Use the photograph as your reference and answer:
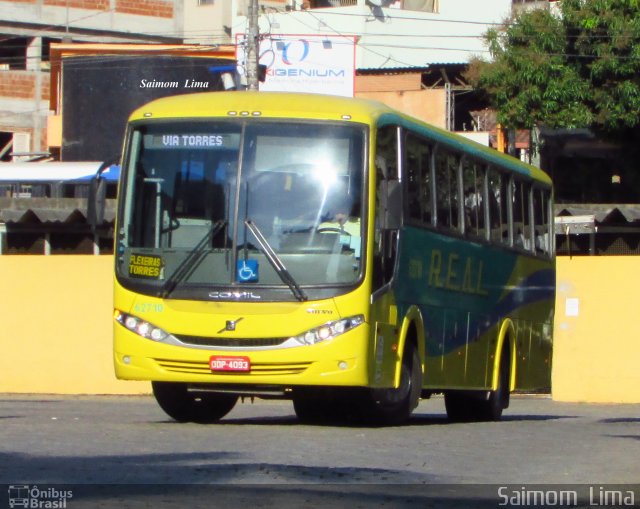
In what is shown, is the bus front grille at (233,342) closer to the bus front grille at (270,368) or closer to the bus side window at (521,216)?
the bus front grille at (270,368)

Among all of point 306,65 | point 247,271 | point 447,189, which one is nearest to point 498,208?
point 447,189

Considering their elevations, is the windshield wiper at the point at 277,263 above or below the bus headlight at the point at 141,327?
above

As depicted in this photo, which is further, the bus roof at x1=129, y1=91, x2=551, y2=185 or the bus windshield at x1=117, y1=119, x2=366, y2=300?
the bus roof at x1=129, y1=91, x2=551, y2=185

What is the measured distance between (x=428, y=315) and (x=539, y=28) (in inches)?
858

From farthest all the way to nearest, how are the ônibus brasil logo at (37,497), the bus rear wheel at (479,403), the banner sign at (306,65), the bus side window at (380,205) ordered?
1. the banner sign at (306,65)
2. the bus rear wheel at (479,403)
3. the bus side window at (380,205)
4. the ônibus brasil logo at (37,497)

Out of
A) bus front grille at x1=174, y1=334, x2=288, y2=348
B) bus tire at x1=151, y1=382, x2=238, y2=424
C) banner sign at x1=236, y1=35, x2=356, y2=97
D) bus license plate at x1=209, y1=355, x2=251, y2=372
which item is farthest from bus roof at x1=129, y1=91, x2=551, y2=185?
banner sign at x1=236, y1=35, x2=356, y2=97

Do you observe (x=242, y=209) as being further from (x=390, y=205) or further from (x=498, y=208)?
(x=498, y=208)

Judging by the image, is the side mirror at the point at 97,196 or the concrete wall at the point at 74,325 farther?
the concrete wall at the point at 74,325

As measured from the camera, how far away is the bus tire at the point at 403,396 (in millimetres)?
14023

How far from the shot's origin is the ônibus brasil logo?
290 inches

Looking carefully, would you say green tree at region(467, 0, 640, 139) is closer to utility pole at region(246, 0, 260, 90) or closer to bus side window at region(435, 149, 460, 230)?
utility pole at region(246, 0, 260, 90)

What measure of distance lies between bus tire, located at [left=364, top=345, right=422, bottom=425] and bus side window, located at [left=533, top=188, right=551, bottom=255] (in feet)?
18.5

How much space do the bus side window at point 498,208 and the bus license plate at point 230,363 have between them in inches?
202

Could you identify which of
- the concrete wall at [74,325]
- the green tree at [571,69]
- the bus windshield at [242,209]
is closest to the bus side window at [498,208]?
the bus windshield at [242,209]
